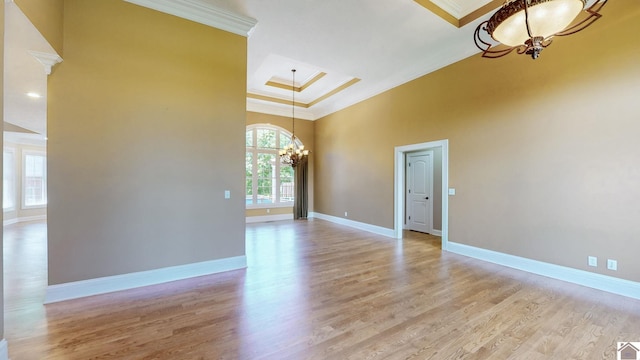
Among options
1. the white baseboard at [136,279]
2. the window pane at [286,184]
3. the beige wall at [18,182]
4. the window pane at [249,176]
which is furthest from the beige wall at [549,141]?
the beige wall at [18,182]

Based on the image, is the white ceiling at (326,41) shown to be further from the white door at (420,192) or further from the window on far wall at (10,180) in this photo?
the window on far wall at (10,180)

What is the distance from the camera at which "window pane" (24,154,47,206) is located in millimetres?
8438

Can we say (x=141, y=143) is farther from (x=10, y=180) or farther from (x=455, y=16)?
(x=10, y=180)

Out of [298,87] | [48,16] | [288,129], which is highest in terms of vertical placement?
[298,87]

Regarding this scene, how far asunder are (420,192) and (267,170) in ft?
15.8

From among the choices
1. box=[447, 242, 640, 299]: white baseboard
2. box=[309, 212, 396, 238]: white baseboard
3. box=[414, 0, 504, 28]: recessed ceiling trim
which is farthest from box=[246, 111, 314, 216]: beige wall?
box=[414, 0, 504, 28]: recessed ceiling trim

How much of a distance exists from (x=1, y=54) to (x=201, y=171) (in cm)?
205

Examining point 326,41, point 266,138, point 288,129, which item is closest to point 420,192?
point 326,41

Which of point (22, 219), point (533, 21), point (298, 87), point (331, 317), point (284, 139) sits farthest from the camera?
point (284, 139)

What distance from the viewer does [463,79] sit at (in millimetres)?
4488

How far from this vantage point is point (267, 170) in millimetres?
8312

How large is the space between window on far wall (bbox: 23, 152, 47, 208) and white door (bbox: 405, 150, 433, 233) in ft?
38.9

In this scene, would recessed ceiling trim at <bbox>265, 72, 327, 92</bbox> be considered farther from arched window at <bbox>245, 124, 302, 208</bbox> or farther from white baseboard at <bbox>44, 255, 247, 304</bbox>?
white baseboard at <bbox>44, 255, 247, 304</bbox>

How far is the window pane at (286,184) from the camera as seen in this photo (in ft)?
28.0
